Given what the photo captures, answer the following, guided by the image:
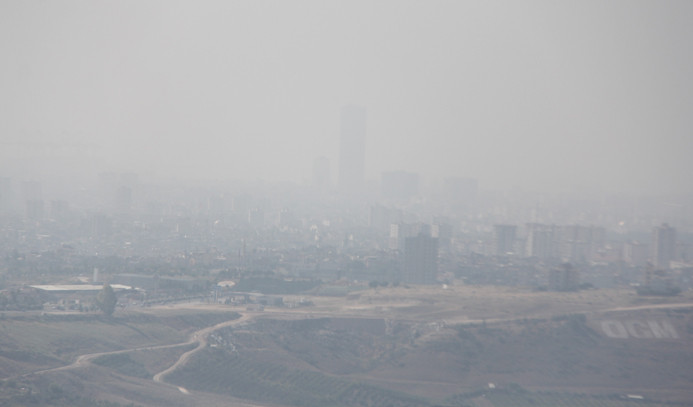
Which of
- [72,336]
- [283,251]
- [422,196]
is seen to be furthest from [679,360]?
[422,196]

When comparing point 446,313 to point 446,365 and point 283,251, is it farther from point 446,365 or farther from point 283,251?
point 283,251

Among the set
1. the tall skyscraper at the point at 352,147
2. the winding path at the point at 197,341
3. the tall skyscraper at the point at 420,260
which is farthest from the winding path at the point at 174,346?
the tall skyscraper at the point at 352,147

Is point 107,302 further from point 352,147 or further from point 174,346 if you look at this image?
point 352,147

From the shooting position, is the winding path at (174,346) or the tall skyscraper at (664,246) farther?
the tall skyscraper at (664,246)

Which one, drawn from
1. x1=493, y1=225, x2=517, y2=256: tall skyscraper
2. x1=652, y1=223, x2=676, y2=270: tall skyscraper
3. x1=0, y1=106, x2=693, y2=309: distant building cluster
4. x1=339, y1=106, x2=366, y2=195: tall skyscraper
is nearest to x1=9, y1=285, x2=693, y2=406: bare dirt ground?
x1=0, y1=106, x2=693, y2=309: distant building cluster

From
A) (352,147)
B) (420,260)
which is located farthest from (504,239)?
(352,147)

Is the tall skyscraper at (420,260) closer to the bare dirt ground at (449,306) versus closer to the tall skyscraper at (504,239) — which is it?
the bare dirt ground at (449,306)
